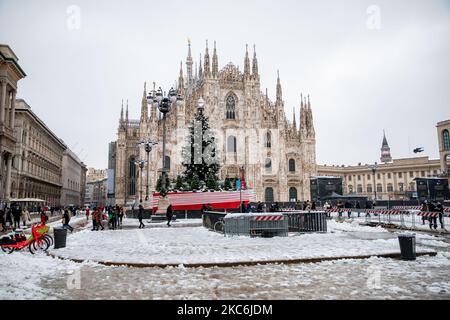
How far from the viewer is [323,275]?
22.9 ft

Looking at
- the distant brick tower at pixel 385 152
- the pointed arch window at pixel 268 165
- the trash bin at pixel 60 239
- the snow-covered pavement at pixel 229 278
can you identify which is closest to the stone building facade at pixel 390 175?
the distant brick tower at pixel 385 152

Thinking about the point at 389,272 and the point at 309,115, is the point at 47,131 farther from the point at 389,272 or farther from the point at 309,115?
Answer: the point at 389,272

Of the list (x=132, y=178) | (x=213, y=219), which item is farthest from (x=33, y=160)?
(x=213, y=219)

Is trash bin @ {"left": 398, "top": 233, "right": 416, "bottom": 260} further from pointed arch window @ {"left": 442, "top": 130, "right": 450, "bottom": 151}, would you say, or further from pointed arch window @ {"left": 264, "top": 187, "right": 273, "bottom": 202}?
pointed arch window @ {"left": 442, "top": 130, "right": 450, "bottom": 151}

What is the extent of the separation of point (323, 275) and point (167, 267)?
3.50 m

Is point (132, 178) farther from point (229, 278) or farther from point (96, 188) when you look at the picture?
point (96, 188)

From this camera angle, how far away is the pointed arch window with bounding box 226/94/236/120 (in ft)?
174

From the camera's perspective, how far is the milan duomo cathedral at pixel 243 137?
165ft

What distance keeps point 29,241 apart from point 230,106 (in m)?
44.7

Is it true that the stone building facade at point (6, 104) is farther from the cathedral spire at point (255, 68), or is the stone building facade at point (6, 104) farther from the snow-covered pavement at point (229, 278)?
the cathedral spire at point (255, 68)

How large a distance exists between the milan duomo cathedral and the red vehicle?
37.7m

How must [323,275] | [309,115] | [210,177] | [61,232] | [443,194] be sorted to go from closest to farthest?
[323,275]
[61,232]
[210,177]
[443,194]
[309,115]
